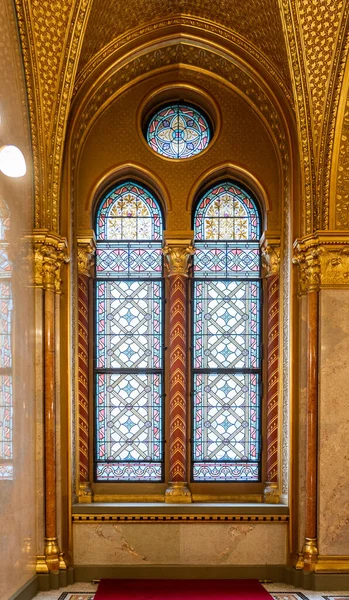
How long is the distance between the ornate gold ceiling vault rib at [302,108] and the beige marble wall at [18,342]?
2.53 metres

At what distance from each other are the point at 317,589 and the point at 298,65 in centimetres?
517

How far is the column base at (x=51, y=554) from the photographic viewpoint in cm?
649

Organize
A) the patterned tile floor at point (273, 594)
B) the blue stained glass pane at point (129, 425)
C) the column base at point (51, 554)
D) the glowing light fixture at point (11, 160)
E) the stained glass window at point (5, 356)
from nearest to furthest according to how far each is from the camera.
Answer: the glowing light fixture at point (11, 160) → the stained glass window at point (5, 356) → the patterned tile floor at point (273, 594) → the column base at point (51, 554) → the blue stained glass pane at point (129, 425)

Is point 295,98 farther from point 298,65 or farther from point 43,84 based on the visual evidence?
point 43,84

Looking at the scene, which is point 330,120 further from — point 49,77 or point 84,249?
point 84,249

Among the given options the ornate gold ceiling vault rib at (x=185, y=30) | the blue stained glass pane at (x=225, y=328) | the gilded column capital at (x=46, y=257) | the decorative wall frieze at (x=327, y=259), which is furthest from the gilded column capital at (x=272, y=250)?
the gilded column capital at (x=46, y=257)

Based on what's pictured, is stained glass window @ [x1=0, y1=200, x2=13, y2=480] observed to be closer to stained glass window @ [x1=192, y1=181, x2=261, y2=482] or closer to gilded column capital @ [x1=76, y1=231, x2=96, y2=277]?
gilded column capital @ [x1=76, y1=231, x2=96, y2=277]

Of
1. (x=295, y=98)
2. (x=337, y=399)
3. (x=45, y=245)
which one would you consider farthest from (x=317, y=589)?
(x=295, y=98)

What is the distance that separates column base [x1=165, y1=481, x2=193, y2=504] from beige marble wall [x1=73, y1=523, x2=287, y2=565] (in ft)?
0.97

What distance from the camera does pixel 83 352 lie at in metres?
7.43

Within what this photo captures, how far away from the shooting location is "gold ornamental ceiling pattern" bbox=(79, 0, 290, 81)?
6535mm

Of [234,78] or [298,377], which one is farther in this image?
[234,78]

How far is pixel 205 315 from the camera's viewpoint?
24.9ft

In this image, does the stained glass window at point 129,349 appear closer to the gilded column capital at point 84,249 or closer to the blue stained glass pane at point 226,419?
the gilded column capital at point 84,249
